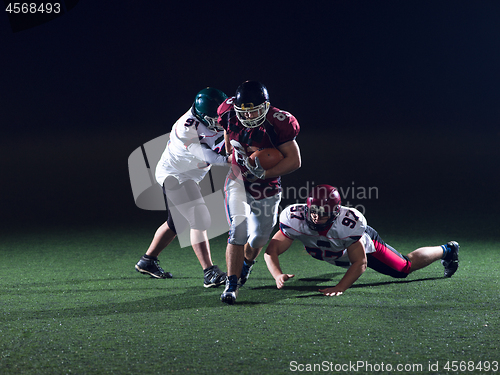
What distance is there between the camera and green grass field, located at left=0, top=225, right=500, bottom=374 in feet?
6.40

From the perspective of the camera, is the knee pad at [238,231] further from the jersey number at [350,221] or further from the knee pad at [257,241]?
the jersey number at [350,221]

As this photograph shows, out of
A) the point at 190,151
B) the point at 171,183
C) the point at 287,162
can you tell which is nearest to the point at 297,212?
the point at 287,162

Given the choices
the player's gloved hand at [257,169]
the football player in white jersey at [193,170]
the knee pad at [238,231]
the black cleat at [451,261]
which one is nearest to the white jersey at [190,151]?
the football player in white jersey at [193,170]

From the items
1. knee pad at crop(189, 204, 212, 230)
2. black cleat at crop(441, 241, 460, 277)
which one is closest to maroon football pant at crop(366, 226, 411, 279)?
black cleat at crop(441, 241, 460, 277)

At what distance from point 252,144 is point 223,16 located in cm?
769

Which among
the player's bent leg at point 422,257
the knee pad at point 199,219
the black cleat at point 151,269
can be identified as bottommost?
the black cleat at point 151,269

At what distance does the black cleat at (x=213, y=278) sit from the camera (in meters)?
3.18

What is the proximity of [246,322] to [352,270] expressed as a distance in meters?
0.85

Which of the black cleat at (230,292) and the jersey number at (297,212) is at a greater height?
the jersey number at (297,212)

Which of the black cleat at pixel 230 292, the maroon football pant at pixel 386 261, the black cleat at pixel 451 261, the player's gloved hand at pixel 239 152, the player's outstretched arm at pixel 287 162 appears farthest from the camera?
the black cleat at pixel 451 261

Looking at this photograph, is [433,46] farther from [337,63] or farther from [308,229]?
[308,229]

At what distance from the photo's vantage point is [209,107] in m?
3.21

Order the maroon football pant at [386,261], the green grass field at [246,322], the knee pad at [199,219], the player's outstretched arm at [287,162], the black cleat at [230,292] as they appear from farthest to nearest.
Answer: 1. the knee pad at [199,219]
2. the maroon football pant at [386,261]
3. the player's outstretched arm at [287,162]
4. the black cleat at [230,292]
5. the green grass field at [246,322]

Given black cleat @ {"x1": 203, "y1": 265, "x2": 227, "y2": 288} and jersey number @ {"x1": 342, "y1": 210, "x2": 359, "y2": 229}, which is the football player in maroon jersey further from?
jersey number @ {"x1": 342, "y1": 210, "x2": 359, "y2": 229}
